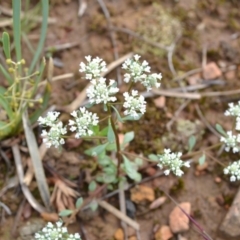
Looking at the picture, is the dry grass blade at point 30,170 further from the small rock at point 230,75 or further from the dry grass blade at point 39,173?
the small rock at point 230,75

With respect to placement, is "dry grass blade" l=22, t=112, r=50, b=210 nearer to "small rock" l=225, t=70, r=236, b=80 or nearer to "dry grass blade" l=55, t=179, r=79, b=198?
"dry grass blade" l=55, t=179, r=79, b=198

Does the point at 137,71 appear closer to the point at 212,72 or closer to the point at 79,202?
the point at 79,202

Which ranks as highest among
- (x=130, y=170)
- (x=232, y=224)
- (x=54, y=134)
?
(x=54, y=134)

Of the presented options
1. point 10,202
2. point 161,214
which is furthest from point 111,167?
point 10,202

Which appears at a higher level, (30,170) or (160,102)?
(160,102)

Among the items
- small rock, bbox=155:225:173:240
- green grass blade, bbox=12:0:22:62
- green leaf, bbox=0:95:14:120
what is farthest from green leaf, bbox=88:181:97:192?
green grass blade, bbox=12:0:22:62

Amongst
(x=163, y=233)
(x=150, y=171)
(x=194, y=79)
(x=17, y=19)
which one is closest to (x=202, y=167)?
(x=150, y=171)
